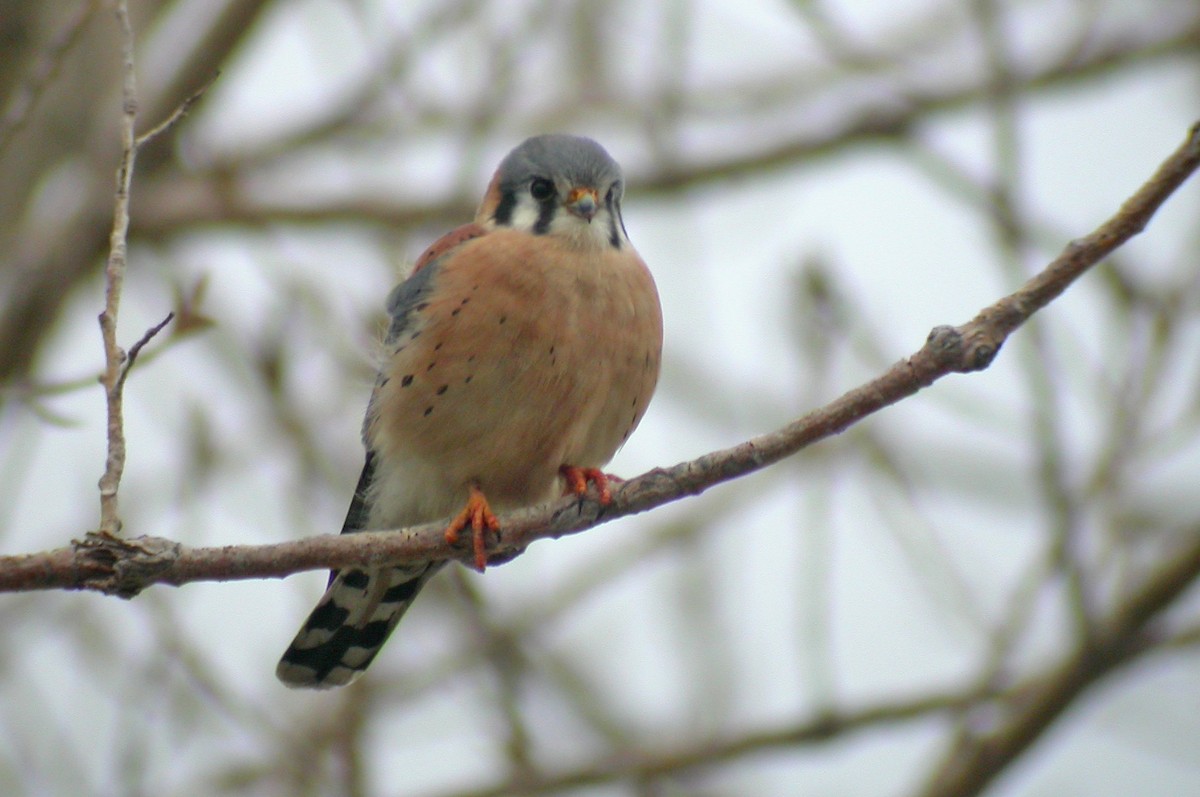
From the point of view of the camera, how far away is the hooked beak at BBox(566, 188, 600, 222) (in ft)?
13.9

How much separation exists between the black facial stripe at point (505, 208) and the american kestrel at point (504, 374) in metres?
0.01

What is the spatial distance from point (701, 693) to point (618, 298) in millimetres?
3128

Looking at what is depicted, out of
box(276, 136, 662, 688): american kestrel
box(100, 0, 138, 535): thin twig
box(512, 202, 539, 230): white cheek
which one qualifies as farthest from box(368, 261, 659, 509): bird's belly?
box(100, 0, 138, 535): thin twig

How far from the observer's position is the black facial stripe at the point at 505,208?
4473 millimetres

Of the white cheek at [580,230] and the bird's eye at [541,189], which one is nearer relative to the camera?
the white cheek at [580,230]

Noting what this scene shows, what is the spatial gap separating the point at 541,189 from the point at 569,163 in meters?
0.13

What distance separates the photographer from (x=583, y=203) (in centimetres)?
425

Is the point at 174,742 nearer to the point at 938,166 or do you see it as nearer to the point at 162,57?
the point at 162,57

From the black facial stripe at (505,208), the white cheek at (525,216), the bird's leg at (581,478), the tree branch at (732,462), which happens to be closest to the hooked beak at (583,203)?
the white cheek at (525,216)

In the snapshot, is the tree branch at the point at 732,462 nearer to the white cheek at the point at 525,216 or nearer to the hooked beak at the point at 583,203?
the hooked beak at the point at 583,203

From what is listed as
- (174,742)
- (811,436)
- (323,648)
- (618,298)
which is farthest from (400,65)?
(811,436)

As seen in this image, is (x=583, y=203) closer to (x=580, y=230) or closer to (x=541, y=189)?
(x=580, y=230)

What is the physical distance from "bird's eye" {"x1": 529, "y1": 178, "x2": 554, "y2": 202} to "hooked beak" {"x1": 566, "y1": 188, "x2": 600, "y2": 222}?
0.10 m

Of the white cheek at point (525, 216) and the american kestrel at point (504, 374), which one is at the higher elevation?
the white cheek at point (525, 216)
